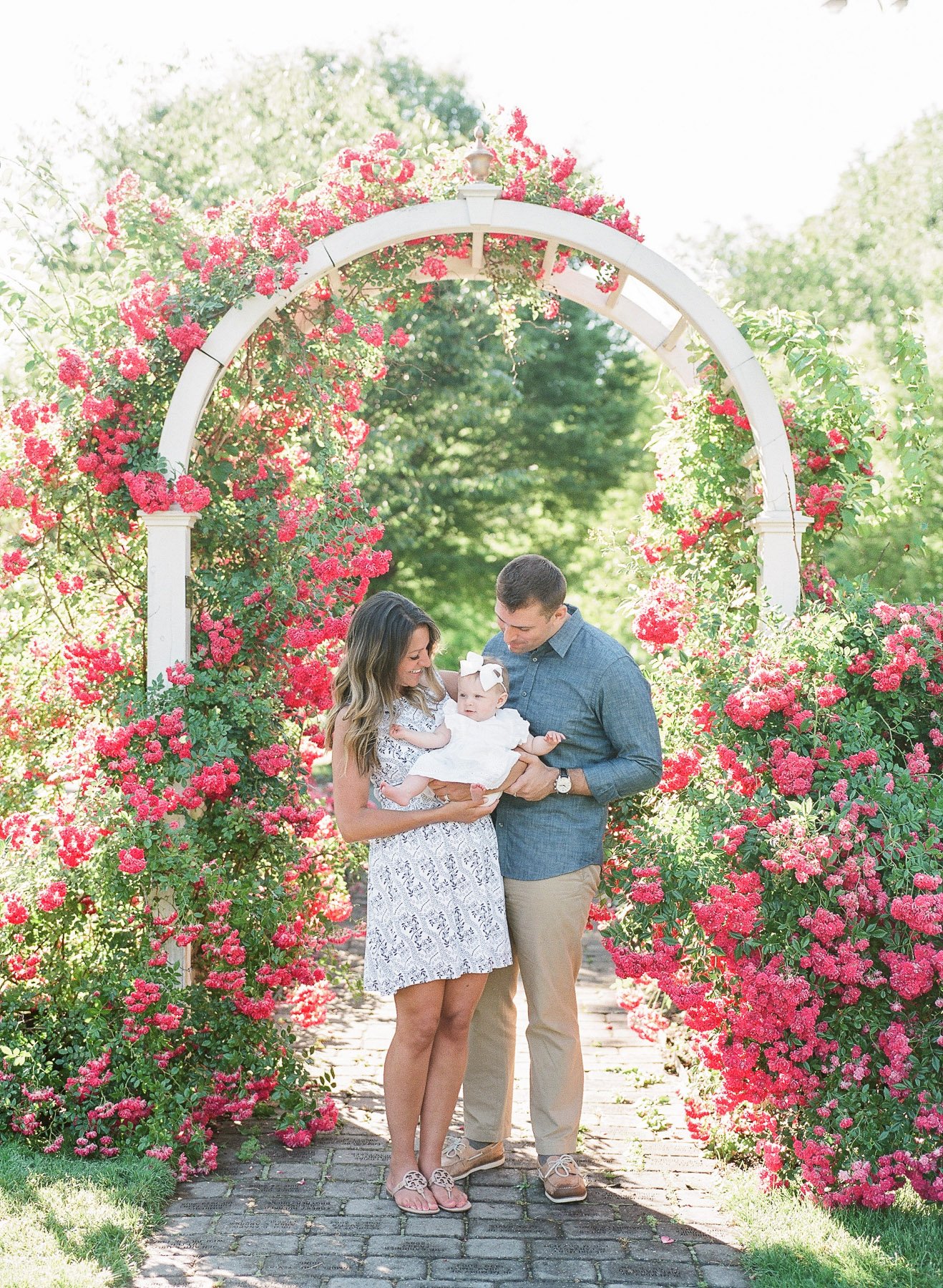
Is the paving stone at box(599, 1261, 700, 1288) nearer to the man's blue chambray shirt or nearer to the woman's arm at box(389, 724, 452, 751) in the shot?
the man's blue chambray shirt

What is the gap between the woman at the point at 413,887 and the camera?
316cm

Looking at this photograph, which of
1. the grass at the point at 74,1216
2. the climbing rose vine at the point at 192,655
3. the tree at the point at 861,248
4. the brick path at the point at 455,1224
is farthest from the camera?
the tree at the point at 861,248

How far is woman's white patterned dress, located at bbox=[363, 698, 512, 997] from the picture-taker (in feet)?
10.4

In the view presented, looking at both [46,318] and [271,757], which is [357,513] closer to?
[271,757]

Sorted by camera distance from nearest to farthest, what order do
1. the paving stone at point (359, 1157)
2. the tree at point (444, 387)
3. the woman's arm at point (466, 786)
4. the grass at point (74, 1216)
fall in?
the grass at point (74, 1216) → the woman's arm at point (466, 786) → the paving stone at point (359, 1157) → the tree at point (444, 387)

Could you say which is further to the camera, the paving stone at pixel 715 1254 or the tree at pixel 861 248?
the tree at pixel 861 248

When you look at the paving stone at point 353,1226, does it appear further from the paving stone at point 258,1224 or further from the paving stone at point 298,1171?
the paving stone at point 298,1171

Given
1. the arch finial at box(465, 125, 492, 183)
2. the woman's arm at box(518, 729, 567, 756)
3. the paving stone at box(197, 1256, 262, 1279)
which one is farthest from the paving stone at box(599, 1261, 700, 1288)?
the arch finial at box(465, 125, 492, 183)

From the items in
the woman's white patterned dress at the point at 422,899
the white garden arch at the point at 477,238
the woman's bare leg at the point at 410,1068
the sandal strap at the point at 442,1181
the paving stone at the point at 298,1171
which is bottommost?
the paving stone at the point at 298,1171

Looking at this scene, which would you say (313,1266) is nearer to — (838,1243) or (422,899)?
(422,899)

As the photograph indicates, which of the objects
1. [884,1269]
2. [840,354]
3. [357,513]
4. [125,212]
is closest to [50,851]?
[357,513]

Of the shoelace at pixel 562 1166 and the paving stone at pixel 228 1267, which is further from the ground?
the shoelace at pixel 562 1166

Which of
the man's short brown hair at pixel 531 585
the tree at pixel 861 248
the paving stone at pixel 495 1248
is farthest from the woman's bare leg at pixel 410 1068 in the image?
the tree at pixel 861 248

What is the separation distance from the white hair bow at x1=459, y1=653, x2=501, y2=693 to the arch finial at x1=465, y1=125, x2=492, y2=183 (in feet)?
6.67
